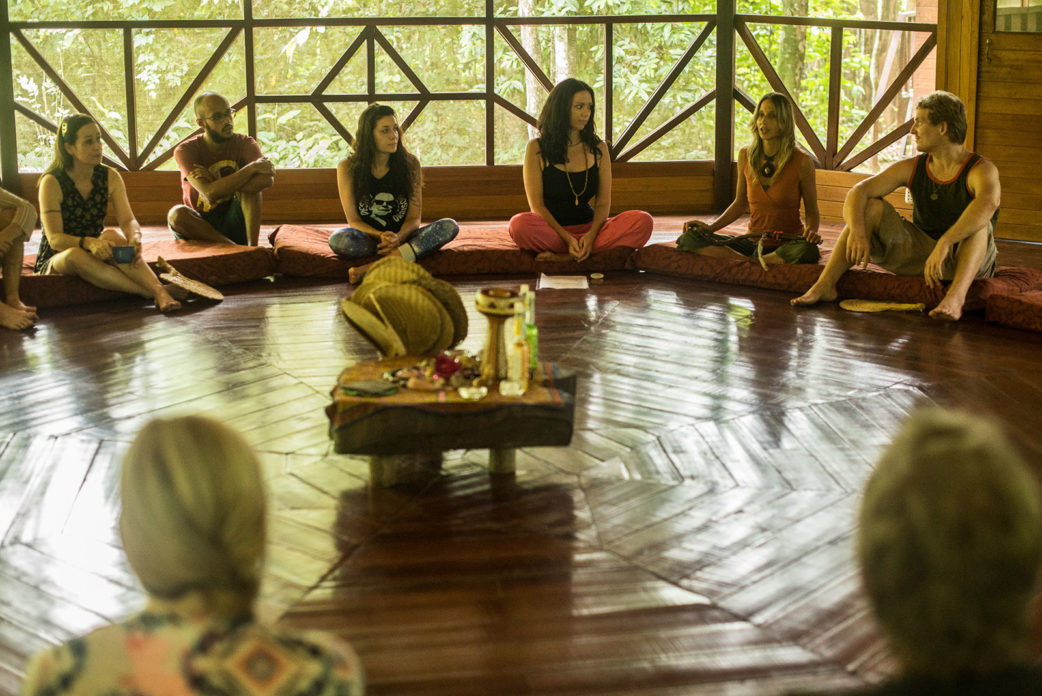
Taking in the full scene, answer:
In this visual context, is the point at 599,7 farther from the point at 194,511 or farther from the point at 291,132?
the point at 194,511

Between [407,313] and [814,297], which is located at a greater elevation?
[407,313]

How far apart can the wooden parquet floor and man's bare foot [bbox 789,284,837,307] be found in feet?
0.96

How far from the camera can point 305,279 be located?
6785mm

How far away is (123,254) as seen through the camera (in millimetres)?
5992

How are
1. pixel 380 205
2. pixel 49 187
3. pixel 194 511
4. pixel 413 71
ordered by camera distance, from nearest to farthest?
pixel 194 511, pixel 49 187, pixel 380 205, pixel 413 71

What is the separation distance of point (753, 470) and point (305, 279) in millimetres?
3704

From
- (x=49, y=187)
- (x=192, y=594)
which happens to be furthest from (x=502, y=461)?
(x=49, y=187)

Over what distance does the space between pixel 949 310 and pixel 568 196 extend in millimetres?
2234

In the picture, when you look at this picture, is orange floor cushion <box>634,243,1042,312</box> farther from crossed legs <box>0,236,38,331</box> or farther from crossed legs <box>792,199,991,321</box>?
crossed legs <box>0,236,38,331</box>

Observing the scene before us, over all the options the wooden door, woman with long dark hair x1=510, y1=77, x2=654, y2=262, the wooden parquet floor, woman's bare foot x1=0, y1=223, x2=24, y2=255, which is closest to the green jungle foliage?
the wooden door

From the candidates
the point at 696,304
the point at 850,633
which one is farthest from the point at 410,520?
the point at 696,304

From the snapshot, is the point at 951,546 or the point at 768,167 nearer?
the point at 951,546

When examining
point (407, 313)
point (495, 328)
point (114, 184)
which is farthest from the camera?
point (114, 184)

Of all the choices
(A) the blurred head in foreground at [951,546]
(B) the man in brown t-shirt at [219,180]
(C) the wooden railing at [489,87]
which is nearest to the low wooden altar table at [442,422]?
(A) the blurred head in foreground at [951,546]
